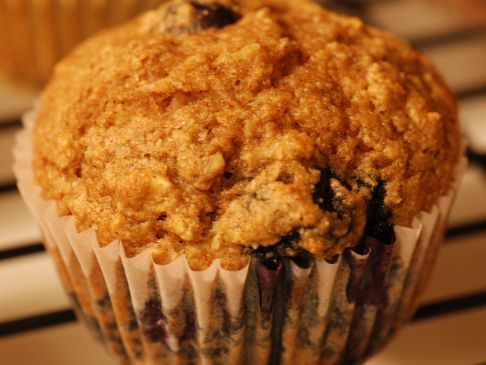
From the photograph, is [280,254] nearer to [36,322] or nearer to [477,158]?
[36,322]

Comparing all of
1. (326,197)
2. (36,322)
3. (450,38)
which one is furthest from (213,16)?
(450,38)

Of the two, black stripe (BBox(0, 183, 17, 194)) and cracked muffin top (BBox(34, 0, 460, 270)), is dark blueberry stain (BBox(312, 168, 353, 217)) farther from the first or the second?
black stripe (BBox(0, 183, 17, 194))

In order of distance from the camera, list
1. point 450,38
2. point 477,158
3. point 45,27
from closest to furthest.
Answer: point 477,158 < point 45,27 < point 450,38

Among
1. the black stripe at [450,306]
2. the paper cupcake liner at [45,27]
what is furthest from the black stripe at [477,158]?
the paper cupcake liner at [45,27]

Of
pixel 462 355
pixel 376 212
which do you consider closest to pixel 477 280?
pixel 462 355

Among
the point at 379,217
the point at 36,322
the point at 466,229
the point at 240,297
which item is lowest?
the point at 36,322

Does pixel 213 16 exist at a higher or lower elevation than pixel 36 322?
higher

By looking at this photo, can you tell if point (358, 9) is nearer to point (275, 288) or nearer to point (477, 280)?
point (477, 280)

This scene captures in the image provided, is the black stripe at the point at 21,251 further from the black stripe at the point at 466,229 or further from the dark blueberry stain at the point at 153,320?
the black stripe at the point at 466,229

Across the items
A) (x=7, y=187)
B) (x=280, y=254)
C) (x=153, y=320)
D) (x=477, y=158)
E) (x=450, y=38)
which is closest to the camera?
(x=280, y=254)
